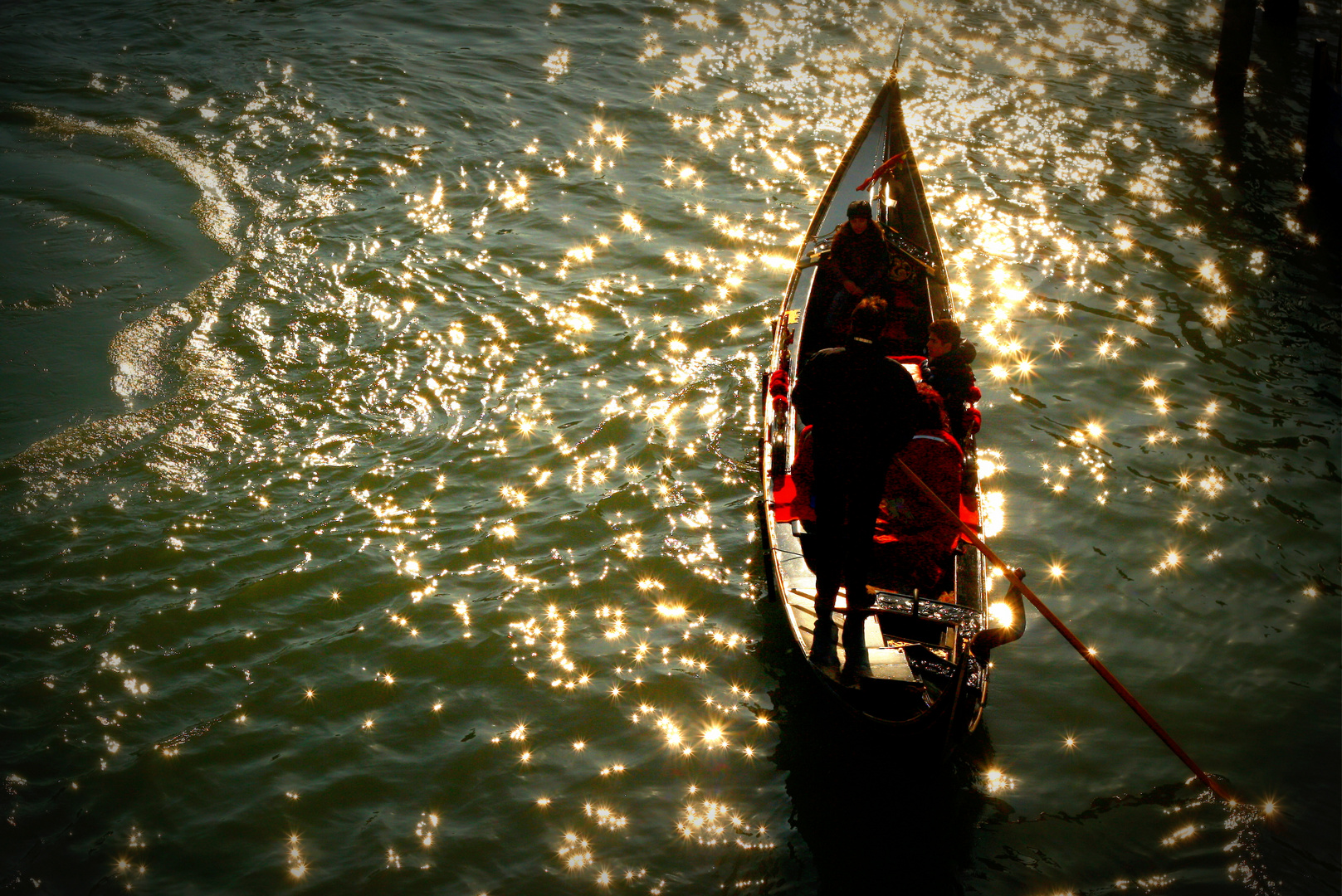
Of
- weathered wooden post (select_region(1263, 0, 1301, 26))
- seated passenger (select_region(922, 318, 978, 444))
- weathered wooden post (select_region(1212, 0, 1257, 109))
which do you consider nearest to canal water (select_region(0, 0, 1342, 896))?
weathered wooden post (select_region(1212, 0, 1257, 109))

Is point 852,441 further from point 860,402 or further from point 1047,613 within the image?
point 1047,613

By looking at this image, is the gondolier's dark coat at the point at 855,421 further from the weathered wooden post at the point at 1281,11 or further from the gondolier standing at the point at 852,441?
the weathered wooden post at the point at 1281,11

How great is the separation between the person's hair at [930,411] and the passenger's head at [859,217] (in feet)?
6.08

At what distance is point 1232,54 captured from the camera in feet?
38.4

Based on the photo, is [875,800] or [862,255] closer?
[875,800]

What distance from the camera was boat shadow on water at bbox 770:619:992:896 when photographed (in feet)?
13.4

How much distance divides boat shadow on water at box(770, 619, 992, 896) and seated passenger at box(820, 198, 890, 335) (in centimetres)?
327

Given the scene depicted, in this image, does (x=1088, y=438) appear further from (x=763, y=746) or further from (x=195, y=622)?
(x=195, y=622)

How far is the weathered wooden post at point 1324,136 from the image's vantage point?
958 cm

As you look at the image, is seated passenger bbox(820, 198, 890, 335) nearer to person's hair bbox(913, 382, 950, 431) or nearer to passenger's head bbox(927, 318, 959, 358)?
passenger's head bbox(927, 318, 959, 358)

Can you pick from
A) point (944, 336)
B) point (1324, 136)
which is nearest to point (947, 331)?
point (944, 336)

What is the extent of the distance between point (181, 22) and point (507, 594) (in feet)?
40.7

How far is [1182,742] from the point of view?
15.6 ft

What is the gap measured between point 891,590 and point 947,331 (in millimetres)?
1765
